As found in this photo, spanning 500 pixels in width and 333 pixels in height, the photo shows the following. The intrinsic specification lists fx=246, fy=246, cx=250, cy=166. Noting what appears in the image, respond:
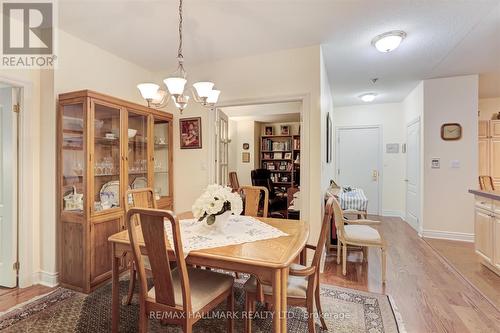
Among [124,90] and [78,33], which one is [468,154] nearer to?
[124,90]

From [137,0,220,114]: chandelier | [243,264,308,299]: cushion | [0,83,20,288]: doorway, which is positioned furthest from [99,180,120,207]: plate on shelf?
[243,264,308,299]: cushion

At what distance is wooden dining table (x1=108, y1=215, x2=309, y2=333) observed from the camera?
51.1 inches

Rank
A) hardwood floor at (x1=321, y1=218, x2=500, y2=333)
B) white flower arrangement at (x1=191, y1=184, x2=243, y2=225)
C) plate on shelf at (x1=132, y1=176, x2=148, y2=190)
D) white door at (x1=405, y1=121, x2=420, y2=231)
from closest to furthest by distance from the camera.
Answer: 1. white flower arrangement at (x1=191, y1=184, x2=243, y2=225)
2. hardwood floor at (x1=321, y1=218, x2=500, y2=333)
3. plate on shelf at (x1=132, y1=176, x2=148, y2=190)
4. white door at (x1=405, y1=121, x2=420, y2=231)

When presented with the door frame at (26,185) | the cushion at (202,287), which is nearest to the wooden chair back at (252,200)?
the cushion at (202,287)

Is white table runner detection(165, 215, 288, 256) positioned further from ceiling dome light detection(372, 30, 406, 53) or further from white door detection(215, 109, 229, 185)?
ceiling dome light detection(372, 30, 406, 53)

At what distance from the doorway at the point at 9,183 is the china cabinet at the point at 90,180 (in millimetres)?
402

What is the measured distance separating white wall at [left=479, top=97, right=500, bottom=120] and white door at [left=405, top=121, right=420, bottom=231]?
5.06 ft

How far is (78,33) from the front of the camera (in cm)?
264

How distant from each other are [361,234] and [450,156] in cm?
252

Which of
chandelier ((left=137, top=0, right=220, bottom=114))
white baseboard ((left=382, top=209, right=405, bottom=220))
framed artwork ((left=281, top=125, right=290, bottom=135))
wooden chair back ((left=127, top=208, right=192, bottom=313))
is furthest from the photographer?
framed artwork ((left=281, top=125, right=290, bottom=135))

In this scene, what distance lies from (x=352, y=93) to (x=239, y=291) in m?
4.30

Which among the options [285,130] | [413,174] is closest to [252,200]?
[413,174]

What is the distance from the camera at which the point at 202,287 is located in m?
1.59

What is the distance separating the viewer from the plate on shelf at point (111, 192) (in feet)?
8.83
